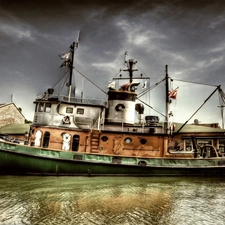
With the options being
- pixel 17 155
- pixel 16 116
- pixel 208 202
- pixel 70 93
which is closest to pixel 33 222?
pixel 208 202

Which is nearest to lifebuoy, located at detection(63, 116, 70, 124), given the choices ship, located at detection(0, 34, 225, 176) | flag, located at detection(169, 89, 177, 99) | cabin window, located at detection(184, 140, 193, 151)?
ship, located at detection(0, 34, 225, 176)

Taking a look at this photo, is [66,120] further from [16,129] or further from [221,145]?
[16,129]

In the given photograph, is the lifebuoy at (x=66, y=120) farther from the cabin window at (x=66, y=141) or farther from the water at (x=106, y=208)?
the water at (x=106, y=208)

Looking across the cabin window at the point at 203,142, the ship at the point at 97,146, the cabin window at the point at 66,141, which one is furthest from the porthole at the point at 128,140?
the cabin window at the point at 203,142

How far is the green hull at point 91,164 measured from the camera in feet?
42.9

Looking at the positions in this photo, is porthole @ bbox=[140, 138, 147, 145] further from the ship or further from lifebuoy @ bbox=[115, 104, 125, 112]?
lifebuoy @ bbox=[115, 104, 125, 112]

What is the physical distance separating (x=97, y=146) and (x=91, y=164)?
1597 millimetres

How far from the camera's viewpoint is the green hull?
1308cm

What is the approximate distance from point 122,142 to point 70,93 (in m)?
5.44

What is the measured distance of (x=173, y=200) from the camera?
764 cm

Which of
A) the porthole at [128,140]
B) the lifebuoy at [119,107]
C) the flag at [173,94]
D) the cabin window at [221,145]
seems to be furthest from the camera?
the cabin window at [221,145]

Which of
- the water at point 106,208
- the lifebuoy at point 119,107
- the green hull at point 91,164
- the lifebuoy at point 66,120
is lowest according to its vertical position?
the water at point 106,208

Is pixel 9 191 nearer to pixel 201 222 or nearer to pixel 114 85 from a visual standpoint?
pixel 201 222

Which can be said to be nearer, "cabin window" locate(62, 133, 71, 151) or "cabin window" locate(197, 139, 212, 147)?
"cabin window" locate(62, 133, 71, 151)
